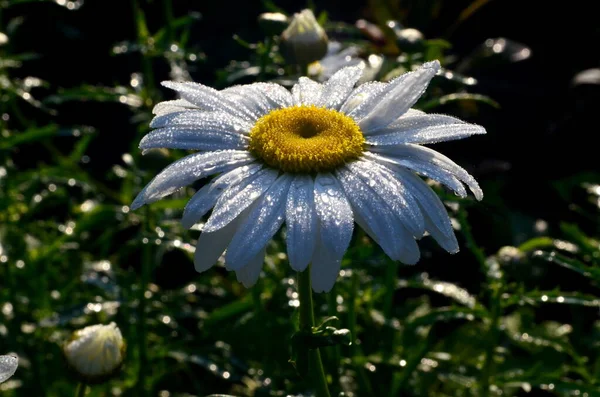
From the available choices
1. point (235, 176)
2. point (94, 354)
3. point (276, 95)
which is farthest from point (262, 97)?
point (94, 354)

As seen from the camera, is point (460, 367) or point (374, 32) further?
point (374, 32)

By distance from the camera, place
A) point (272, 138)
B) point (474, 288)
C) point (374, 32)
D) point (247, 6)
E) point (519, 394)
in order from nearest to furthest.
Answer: point (272, 138), point (519, 394), point (374, 32), point (474, 288), point (247, 6)

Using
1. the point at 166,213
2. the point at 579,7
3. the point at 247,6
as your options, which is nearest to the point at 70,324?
the point at 166,213

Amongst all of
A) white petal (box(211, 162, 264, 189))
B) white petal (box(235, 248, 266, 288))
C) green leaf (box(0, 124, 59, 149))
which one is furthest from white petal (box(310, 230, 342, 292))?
green leaf (box(0, 124, 59, 149))

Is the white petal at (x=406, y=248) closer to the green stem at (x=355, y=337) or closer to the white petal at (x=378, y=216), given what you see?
the white petal at (x=378, y=216)

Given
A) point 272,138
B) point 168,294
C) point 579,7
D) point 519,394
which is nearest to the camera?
point 272,138

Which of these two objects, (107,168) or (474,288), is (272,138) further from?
(107,168)

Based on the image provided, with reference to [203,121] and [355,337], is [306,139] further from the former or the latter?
[355,337]
